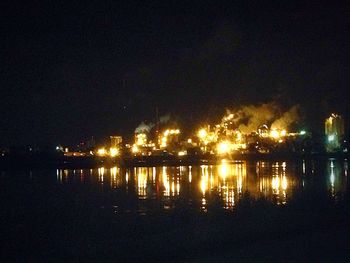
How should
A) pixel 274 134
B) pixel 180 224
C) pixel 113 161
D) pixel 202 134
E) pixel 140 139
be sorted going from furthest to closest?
1. pixel 140 139
2. pixel 202 134
3. pixel 274 134
4. pixel 113 161
5. pixel 180 224

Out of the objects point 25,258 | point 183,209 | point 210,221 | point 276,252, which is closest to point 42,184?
point 183,209

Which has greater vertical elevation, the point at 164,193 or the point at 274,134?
the point at 274,134

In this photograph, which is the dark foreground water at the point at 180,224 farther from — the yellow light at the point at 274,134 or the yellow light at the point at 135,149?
the yellow light at the point at 274,134

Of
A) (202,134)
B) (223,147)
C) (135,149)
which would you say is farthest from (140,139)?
(223,147)

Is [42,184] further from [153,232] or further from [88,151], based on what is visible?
[88,151]

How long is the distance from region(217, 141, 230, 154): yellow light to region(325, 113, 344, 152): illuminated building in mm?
13910

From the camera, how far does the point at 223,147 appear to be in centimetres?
7081

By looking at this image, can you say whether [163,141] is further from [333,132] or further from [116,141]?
[333,132]

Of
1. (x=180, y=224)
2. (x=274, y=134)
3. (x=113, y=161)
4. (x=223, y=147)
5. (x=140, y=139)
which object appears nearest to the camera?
(x=180, y=224)

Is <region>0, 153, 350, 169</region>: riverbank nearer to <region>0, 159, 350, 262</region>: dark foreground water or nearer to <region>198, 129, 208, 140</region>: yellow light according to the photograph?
<region>198, 129, 208, 140</region>: yellow light

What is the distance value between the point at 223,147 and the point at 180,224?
56.9m

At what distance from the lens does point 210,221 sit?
575 inches

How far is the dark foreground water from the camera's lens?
10.7m

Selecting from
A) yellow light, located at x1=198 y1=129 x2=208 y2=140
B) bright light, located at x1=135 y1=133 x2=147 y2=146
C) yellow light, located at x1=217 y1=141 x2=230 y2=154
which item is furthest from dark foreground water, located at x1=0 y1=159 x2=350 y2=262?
bright light, located at x1=135 y1=133 x2=147 y2=146
